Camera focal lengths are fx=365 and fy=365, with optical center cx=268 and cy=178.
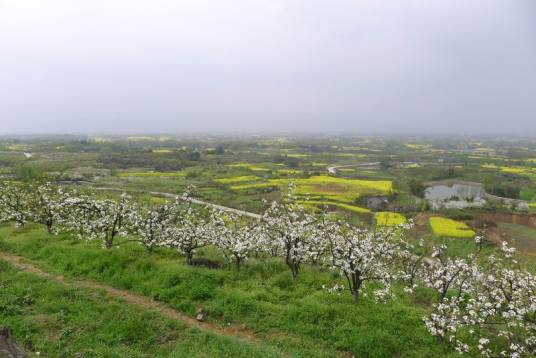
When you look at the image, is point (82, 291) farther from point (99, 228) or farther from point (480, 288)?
point (480, 288)

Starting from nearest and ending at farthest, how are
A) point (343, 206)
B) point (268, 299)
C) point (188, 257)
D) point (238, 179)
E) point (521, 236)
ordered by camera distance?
point (268, 299)
point (188, 257)
point (521, 236)
point (343, 206)
point (238, 179)

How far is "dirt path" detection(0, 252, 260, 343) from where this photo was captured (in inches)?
459

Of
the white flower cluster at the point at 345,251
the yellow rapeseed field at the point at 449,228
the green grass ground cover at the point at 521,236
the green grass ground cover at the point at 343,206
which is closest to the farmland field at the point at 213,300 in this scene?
the white flower cluster at the point at 345,251

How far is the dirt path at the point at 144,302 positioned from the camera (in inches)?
459

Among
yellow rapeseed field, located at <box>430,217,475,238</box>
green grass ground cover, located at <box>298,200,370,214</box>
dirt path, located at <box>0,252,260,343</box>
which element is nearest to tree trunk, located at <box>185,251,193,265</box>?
dirt path, located at <box>0,252,260,343</box>

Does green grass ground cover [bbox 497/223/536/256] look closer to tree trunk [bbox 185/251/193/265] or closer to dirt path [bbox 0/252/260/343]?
tree trunk [bbox 185/251/193/265]

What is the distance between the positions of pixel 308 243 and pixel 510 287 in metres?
7.00

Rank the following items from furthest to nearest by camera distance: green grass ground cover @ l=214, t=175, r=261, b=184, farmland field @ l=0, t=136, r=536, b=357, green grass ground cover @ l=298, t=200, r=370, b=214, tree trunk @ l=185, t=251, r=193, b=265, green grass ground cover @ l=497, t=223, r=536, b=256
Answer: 1. green grass ground cover @ l=214, t=175, r=261, b=184
2. green grass ground cover @ l=298, t=200, r=370, b=214
3. green grass ground cover @ l=497, t=223, r=536, b=256
4. tree trunk @ l=185, t=251, r=193, b=265
5. farmland field @ l=0, t=136, r=536, b=357

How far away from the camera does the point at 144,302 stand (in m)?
13.3

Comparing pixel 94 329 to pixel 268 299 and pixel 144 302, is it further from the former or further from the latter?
pixel 268 299

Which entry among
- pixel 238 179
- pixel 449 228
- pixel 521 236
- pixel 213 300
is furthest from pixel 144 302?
pixel 238 179

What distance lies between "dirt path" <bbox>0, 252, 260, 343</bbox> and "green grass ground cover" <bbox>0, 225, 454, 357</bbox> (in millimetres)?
274

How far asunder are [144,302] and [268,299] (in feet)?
14.8

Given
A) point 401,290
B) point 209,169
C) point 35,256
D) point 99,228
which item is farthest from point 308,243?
point 209,169
